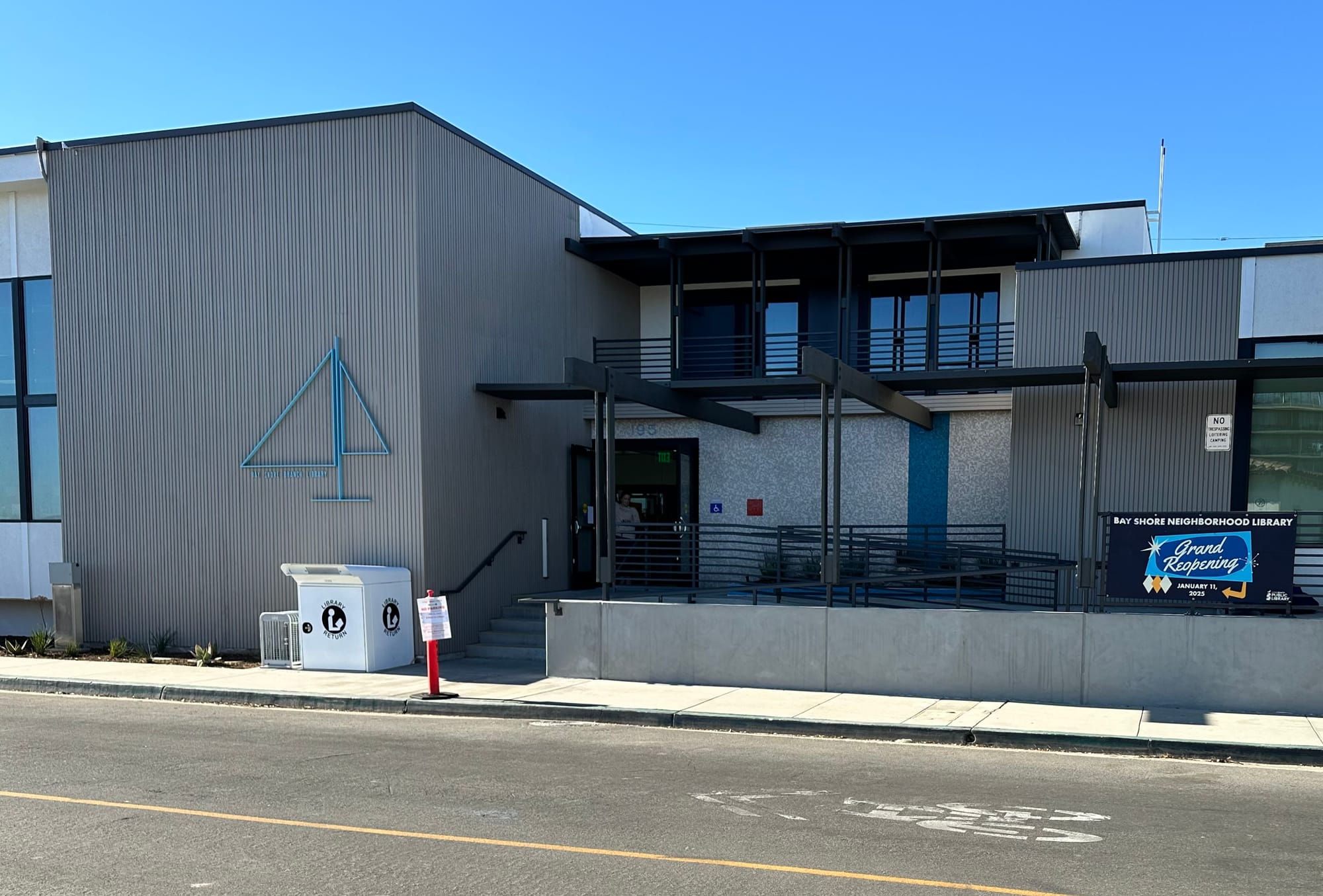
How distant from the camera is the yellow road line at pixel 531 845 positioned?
5805mm

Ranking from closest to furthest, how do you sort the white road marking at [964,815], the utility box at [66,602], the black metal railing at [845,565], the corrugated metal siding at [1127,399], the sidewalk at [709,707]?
the white road marking at [964,815] < the sidewalk at [709,707] < the corrugated metal siding at [1127,399] < the black metal railing at [845,565] < the utility box at [66,602]

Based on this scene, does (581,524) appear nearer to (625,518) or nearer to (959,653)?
(625,518)

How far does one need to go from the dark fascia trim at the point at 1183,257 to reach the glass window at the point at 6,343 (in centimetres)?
1527

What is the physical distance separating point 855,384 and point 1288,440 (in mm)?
5720

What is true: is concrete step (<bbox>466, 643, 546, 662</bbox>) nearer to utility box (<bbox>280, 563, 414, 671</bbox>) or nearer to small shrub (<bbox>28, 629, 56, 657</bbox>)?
utility box (<bbox>280, 563, 414, 671</bbox>)

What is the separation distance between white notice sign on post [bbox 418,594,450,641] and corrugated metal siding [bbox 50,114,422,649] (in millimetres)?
2464

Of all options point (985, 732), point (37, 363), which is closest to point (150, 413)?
point (37, 363)

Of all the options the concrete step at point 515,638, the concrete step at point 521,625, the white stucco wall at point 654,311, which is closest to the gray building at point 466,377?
the concrete step at point 515,638

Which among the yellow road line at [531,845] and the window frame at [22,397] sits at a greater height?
the window frame at [22,397]

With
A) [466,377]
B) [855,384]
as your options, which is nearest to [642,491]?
[466,377]

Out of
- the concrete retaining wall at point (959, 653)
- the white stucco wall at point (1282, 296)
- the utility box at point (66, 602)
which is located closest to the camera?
the concrete retaining wall at point (959, 653)

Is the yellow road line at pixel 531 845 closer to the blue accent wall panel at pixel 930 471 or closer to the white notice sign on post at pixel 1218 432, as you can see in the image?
the white notice sign on post at pixel 1218 432

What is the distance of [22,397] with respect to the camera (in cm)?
1698

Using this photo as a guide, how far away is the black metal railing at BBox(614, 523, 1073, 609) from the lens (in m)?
13.9
